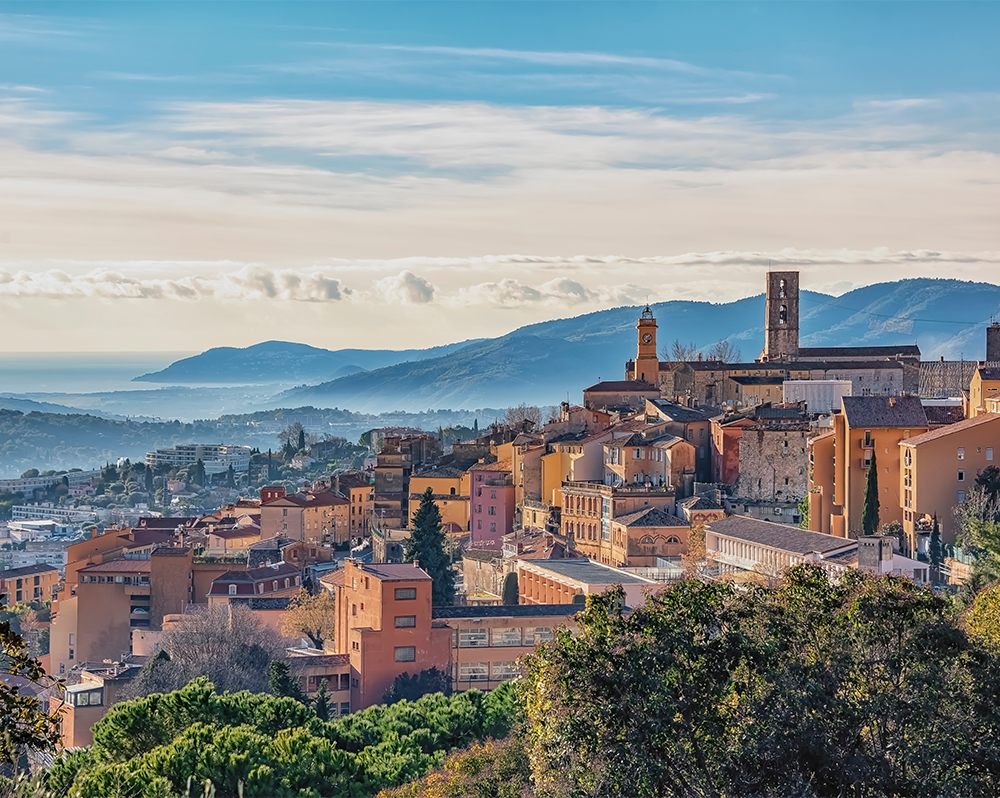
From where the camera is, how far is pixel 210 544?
54.3m

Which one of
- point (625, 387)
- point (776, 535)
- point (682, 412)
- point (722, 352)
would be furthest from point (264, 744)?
point (722, 352)

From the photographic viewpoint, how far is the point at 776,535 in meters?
35.5

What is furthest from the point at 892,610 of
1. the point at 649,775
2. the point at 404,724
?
the point at 404,724

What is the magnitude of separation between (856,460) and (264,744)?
68.7 ft

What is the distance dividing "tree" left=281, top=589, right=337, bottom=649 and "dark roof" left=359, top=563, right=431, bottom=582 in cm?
514

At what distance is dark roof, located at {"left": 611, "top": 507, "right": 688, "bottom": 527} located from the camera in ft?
134

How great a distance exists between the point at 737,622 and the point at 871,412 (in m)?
25.5

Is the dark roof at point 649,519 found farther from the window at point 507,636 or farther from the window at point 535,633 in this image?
the window at point 507,636

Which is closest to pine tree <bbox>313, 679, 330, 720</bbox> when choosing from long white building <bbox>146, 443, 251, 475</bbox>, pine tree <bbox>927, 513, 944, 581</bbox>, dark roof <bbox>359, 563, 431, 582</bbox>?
dark roof <bbox>359, 563, 431, 582</bbox>

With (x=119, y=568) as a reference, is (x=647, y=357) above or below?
above

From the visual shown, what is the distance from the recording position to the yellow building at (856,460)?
35969 millimetres

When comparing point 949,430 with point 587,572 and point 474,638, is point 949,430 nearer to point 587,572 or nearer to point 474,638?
point 587,572

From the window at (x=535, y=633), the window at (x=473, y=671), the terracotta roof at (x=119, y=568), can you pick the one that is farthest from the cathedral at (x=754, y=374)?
the window at (x=473, y=671)

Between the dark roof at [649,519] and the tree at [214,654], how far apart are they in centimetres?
1000
